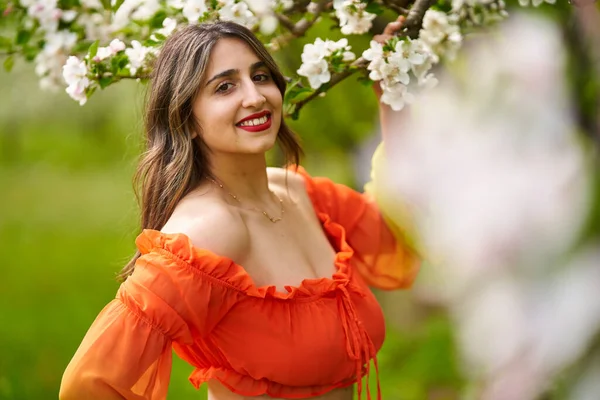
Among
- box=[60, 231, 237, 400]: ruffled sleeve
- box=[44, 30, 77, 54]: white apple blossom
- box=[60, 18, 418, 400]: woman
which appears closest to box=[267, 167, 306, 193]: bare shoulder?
box=[60, 18, 418, 400]: woman

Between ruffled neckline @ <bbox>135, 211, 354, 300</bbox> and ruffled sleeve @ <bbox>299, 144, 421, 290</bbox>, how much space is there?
33 centimetres

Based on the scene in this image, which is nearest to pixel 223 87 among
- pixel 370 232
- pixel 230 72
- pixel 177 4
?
pixel 230 72

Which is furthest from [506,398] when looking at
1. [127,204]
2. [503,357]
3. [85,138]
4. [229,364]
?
[85,138]

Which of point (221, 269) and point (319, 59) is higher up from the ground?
point (319, 59)

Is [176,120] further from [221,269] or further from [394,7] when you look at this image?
[394,7]

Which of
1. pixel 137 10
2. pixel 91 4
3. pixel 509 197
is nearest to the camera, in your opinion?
pixel 137 10

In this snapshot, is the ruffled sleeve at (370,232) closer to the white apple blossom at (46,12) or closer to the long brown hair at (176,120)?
the long brown hair at (176,120)

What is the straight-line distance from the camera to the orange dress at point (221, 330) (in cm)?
137

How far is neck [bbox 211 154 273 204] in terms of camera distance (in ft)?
5.21

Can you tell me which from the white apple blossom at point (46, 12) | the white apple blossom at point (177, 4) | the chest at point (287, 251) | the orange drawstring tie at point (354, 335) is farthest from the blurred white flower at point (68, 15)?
the orange drawstring tie at point (354, 335)

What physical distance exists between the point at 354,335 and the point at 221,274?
29 centimetres

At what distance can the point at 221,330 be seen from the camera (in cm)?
149

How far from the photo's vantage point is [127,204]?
16.1 feet

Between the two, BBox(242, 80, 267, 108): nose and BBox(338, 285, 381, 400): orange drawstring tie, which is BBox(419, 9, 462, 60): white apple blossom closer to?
BBox(242, 80, 267, 108): nose
